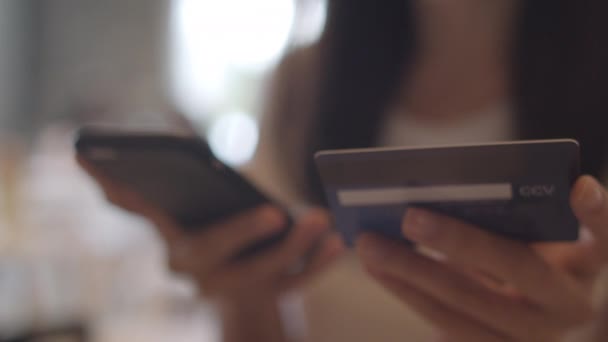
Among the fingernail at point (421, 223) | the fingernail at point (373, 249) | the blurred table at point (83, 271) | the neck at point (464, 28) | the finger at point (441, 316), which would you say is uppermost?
the neck at point (464, 28)

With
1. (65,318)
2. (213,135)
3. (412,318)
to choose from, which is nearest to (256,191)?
(412,318)

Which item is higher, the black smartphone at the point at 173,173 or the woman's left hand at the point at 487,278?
the black smartphone at the point at 173,173

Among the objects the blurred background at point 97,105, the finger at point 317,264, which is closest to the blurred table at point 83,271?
the blurred background at point 97,105

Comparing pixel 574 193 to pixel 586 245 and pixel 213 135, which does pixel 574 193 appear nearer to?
pixel 586 245

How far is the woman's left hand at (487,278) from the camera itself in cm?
29

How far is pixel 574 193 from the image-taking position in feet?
0.82

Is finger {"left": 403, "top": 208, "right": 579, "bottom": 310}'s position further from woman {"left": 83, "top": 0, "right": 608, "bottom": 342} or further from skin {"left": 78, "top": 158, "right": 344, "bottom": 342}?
skin {"left": 78, "top": 158, "right": 344, "bottom": 342}

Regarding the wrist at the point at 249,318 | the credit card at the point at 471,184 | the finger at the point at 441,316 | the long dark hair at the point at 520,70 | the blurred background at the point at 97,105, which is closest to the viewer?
the credit card at the point at 471,184

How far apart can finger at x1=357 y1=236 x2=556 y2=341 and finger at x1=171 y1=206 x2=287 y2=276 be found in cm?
11

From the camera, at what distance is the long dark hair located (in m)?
0.45

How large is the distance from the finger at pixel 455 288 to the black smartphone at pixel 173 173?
0.36 feet
